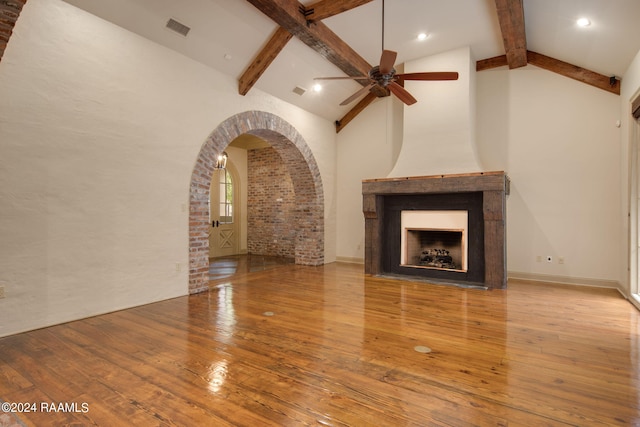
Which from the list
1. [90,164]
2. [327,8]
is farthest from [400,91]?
[90,164]

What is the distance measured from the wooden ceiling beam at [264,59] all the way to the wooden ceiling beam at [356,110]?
280 cm

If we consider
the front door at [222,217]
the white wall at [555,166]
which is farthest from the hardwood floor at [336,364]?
the front door at [222,217]

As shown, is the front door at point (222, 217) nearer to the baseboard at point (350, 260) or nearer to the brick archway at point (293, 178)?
the brick archway at point (293, 178)

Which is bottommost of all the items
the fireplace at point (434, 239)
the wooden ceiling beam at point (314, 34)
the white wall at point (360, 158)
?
the fireplace at point (434, 239)

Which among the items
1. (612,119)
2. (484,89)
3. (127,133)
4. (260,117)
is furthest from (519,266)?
(127,133)

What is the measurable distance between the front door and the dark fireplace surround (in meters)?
4.36

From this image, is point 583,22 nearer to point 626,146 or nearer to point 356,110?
point 626,146

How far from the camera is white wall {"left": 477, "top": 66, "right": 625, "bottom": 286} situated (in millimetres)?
4965

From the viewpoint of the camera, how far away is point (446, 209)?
215 inches

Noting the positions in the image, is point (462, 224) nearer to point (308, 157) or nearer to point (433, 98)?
point (433, 98)

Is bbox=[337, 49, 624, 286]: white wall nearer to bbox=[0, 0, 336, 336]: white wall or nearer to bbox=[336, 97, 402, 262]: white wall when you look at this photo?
bbox=[336, 97, 402, 262]: white wall

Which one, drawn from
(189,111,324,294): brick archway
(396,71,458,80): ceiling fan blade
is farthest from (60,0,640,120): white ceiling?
(396,71,458,80): ceiling fan blade

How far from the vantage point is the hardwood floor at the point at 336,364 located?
1.84m

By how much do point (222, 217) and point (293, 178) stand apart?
269cm
